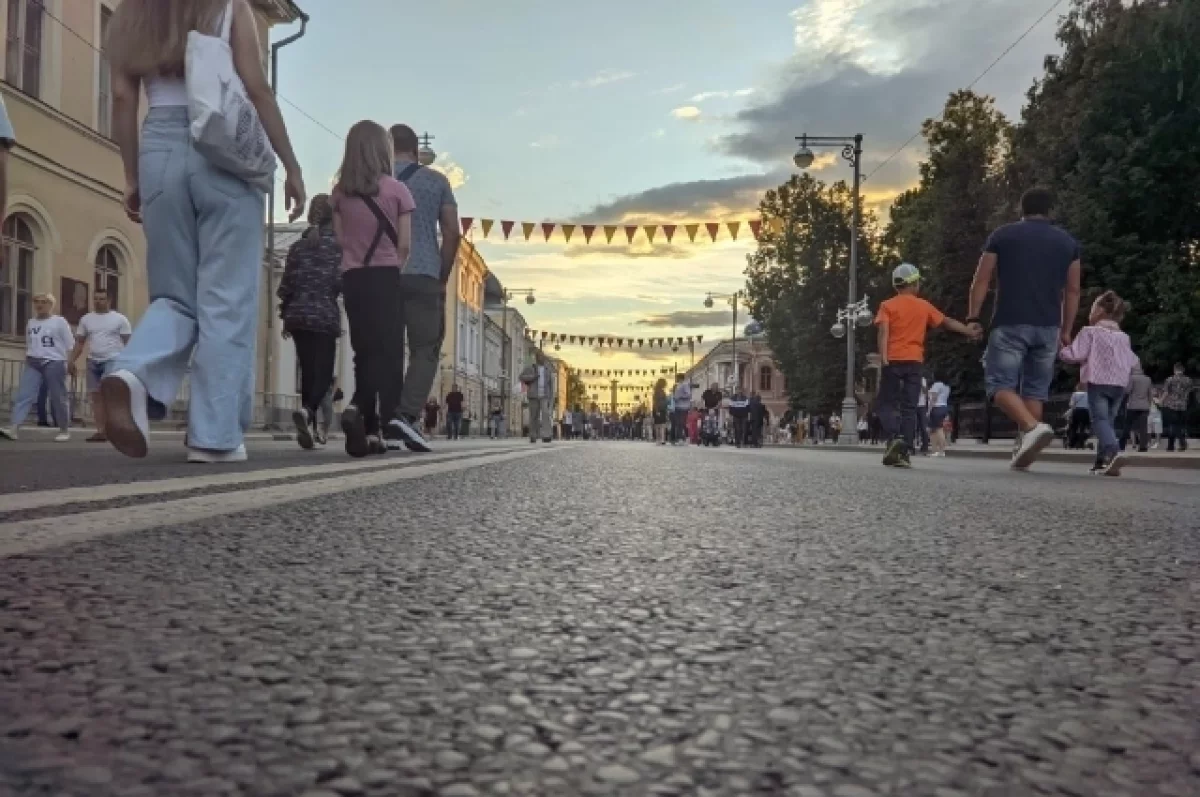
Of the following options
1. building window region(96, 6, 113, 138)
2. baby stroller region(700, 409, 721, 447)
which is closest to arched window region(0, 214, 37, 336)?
building window region(96, 6, 113, 138)

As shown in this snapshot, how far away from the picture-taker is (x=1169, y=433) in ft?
72.3

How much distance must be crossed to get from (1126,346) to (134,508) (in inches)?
347

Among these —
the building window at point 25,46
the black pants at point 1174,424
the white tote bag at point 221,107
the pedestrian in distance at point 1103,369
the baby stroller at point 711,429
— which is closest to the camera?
the white tote bag at point 221,107

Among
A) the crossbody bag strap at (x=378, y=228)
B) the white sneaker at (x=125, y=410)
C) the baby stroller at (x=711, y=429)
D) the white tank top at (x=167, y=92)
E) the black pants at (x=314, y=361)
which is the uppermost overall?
the white tank top at (x=167, y=92)

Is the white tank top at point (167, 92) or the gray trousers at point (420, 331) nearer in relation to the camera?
the white tank top at point (167, 92)

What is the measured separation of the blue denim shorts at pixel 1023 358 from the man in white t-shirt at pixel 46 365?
9.86 metres

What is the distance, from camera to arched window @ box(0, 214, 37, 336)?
1848 centimetres

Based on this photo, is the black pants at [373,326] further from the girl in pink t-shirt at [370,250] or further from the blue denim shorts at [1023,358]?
the blue denim shorts at [1023,358]

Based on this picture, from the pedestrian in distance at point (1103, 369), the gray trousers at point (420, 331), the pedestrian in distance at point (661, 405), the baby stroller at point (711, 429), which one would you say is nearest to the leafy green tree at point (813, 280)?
the baby stroller at point (711, 429)

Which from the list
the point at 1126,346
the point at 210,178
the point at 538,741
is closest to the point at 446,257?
the point at 210,178

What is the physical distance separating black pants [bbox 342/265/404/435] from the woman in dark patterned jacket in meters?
1.07

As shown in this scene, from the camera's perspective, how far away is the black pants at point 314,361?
8.36 meters

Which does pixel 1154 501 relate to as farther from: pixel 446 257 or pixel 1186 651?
pixel 446 257

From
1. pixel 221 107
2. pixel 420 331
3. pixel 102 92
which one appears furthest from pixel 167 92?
pixel 102 92
